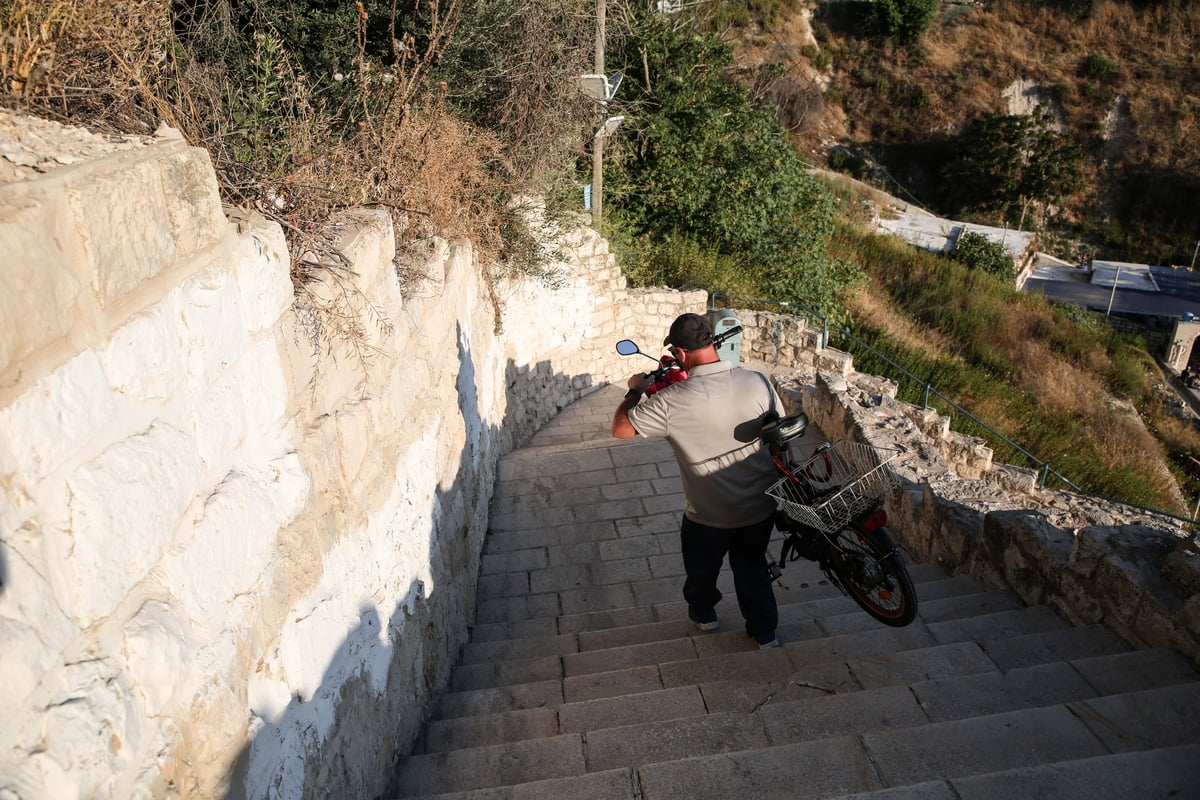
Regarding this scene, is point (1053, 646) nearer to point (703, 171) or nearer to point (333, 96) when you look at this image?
point (333, 96)

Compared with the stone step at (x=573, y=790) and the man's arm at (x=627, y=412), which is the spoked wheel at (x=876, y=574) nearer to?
the man's arm at (x=627, y=412)

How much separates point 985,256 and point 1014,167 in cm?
831

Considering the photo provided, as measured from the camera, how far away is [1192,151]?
29641 millimetres

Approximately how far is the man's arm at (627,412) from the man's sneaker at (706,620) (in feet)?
3.75

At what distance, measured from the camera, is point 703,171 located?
1234cm

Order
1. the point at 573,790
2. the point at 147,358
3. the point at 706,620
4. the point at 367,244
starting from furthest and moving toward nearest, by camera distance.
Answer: the point at 706,620, the point at 367,244, the point at 573,790, the point at 147,358

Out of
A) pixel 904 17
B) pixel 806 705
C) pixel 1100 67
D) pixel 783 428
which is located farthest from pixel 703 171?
Answer: pixel 1100 67

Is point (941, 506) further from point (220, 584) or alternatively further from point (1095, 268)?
point (1095, 268)

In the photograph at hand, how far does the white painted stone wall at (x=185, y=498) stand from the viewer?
1.34 m

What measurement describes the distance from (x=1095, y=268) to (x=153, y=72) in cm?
2889

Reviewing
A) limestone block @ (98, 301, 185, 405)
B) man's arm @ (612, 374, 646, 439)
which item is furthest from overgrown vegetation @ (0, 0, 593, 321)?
man's arm @ (612, 374, 646, 439)

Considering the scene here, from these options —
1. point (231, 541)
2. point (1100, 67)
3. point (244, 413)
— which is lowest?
point (231, 541)

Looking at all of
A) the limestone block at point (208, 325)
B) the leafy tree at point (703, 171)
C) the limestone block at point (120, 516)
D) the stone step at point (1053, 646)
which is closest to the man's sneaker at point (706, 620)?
the stone step at point (1053, 646)

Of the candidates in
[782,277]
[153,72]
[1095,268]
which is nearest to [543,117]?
[782,277]
